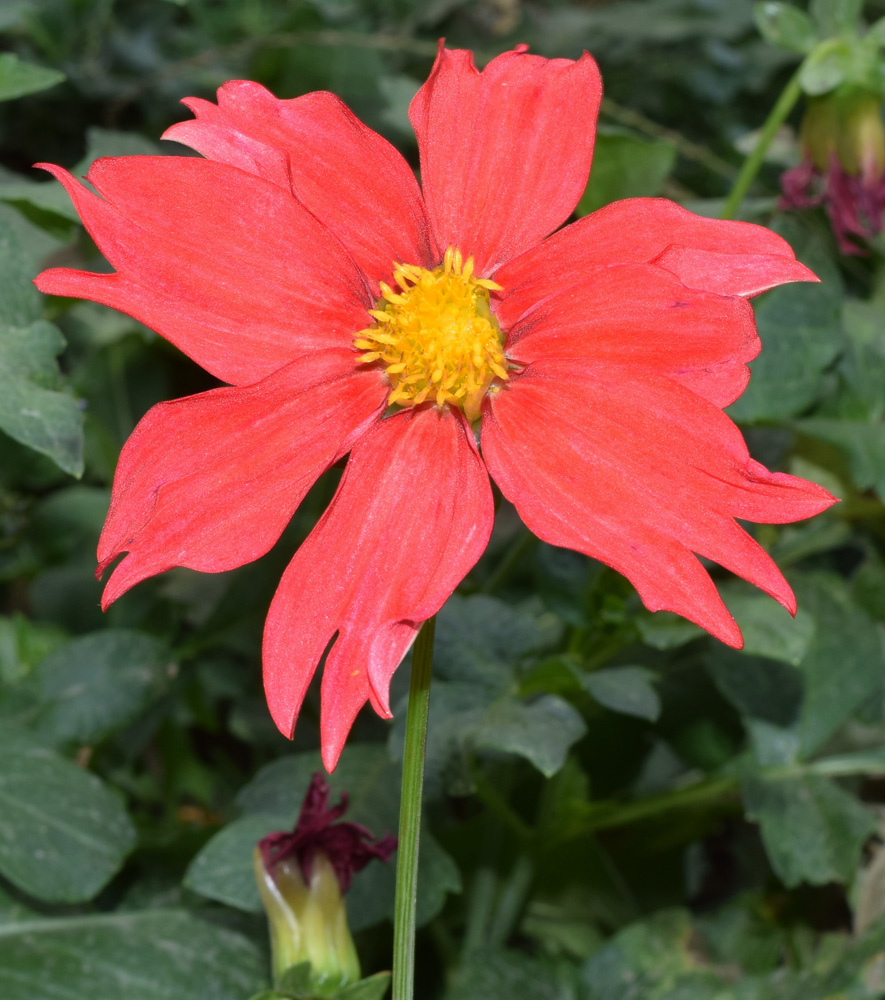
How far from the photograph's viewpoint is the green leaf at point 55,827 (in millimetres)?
797

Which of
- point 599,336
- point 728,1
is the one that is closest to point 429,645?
point 599,336

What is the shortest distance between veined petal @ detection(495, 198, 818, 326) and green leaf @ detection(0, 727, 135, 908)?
20.1 inches

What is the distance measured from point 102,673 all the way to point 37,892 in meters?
0.18

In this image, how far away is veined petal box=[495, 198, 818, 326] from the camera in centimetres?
57

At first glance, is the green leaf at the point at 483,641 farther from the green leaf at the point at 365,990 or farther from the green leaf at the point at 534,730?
the green leaf at the point at 365,990

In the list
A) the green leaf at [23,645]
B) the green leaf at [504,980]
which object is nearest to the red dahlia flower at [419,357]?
the green leaf at [504,980]

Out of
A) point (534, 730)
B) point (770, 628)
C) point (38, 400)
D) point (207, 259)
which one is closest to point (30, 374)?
point (38, 400)

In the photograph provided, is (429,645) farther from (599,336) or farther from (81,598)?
(81,598)

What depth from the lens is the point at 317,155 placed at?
2.01 feet

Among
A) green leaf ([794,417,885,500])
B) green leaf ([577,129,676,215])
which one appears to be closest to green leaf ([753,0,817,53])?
A: green leaf ([577,129,676,215])

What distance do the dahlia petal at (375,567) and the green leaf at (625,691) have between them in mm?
253

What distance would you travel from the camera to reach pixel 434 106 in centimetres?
63

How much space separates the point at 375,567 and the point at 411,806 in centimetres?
11

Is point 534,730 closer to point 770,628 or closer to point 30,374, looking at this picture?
point 770,628
